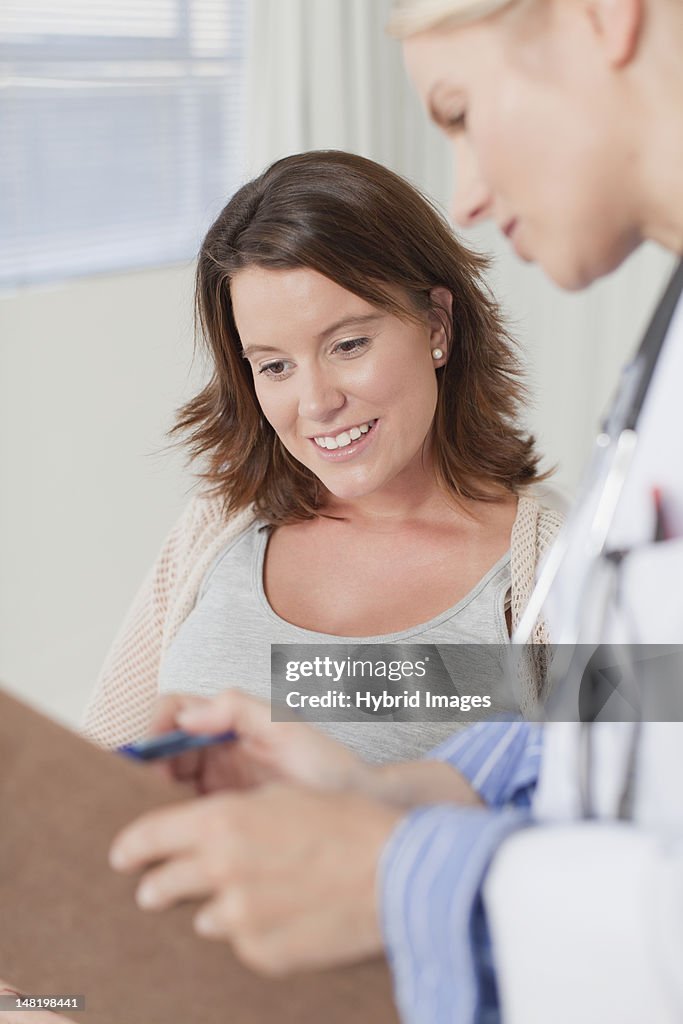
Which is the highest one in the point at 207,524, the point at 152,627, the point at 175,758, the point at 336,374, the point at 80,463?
the point at 336,374

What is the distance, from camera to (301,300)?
1.22 metres

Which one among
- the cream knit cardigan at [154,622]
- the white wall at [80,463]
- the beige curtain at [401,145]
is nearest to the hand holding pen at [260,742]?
the cream knit cardigan at [154,622]

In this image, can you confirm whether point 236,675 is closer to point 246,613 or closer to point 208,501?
point 246,613

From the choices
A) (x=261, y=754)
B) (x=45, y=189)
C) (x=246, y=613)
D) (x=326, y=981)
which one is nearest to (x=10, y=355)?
(x=45, y=189)

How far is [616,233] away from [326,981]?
419mm

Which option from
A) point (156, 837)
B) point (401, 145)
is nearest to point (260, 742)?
point (156, 837)

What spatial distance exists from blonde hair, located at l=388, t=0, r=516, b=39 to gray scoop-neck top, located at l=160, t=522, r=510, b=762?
70cm

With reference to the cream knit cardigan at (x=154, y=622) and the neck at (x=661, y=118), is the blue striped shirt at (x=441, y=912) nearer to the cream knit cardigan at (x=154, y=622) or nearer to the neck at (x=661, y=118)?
the neck at (x=661, y=118)

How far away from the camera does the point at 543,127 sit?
24.0 inches

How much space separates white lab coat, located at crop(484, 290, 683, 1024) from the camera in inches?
21.0

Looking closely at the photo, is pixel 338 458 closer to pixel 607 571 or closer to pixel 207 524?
pixel 207 524

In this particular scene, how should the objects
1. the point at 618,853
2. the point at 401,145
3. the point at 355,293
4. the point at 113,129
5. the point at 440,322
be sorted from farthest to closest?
1. the point at 401,145
2. the point at 113,129
3. the point at 440,322
4. the point at 355,293
5. the point at 618,853

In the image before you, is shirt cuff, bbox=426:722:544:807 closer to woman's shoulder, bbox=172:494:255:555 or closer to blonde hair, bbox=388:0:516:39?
blonde hair, bbox=388:0:516:39

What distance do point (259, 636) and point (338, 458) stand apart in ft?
0.70
